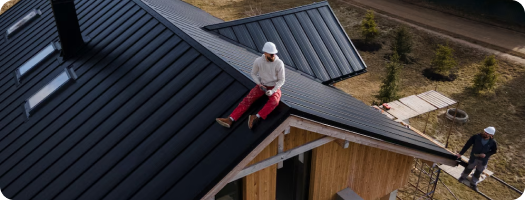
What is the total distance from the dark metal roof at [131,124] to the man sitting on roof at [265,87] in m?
0.15

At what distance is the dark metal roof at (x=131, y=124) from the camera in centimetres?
733

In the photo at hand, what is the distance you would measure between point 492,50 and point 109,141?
27174 millimetres

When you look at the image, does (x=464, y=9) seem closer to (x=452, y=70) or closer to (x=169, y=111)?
(x=452, y=70)

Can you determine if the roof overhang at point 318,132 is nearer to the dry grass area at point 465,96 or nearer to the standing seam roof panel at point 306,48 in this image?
the standing seam roof panel at point 306,48

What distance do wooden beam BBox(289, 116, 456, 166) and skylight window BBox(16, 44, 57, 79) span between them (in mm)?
9289

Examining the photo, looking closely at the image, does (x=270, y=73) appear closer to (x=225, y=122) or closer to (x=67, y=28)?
(x=225, y=122)

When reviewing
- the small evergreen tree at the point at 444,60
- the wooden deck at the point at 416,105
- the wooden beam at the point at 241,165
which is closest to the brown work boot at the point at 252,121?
the wooden beam at the point at 241,165

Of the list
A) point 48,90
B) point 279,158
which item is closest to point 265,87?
point 279,158

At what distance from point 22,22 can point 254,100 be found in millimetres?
13092

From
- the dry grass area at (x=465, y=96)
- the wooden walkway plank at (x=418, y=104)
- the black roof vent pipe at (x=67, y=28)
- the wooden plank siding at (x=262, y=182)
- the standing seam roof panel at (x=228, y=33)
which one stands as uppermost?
the black roof vent pipe at (x=67, y=28)

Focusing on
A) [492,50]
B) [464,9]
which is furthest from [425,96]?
[464,9]

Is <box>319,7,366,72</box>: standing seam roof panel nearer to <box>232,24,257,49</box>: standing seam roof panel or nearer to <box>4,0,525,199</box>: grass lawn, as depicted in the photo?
<box>232,24,257,49</box>: standing seam roof panel

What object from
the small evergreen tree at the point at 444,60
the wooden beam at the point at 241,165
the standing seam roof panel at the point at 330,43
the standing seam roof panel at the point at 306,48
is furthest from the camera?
the small evergreen tree at the point at 444,60

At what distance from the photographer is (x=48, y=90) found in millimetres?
11117
